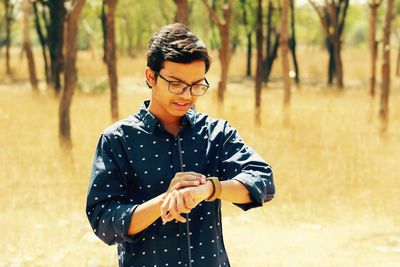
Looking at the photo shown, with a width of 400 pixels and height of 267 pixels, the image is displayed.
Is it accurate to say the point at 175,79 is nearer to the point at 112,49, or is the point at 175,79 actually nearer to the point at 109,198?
the point at 109,198

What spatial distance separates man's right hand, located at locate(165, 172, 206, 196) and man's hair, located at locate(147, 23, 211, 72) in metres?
0.39

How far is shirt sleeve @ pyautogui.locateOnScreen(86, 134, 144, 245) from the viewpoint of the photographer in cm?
200

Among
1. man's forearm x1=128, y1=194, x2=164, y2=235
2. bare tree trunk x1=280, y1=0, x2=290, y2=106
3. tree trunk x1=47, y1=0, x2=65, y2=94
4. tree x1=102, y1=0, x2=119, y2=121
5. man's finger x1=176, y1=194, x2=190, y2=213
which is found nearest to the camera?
man's finger x1=176, y1=194, x2=190, y2=213

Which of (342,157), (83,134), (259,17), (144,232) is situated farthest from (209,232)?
(259,17)

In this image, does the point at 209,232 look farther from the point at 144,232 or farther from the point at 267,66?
the point at 267,66

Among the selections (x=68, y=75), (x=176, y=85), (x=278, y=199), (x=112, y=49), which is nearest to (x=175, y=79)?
(x=176, y=85)

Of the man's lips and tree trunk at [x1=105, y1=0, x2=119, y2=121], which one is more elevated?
the man's lips

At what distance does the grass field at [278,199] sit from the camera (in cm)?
562

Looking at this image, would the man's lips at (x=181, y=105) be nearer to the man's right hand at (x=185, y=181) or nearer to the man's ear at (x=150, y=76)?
the man's ear at (x=150, y=76)

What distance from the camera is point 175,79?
6.94 ft

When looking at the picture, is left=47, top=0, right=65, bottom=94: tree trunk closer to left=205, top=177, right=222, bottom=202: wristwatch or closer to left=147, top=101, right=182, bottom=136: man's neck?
left=147, top=101, right=182, bottom=136: man's neck

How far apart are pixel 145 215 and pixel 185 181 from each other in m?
0.18

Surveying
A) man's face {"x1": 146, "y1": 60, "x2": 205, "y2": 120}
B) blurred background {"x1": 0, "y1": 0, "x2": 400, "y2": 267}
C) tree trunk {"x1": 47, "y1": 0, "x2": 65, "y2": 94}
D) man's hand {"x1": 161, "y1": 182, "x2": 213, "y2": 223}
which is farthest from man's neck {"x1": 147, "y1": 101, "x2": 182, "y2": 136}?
tree trunk {"x1": 47, "y1": 0, "x2": 65, "y2": 94}

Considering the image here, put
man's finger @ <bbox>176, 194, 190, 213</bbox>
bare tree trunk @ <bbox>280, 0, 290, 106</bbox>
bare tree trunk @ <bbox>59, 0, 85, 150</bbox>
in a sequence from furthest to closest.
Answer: bare tree trunk @ <bbox>280, 0, 290, 106</bbox> < bare tree trunk @ <bbox>59, 0, 85, 150</bbox> < man's finger @ <bbox>176, 194, 190, 213</bbox>
